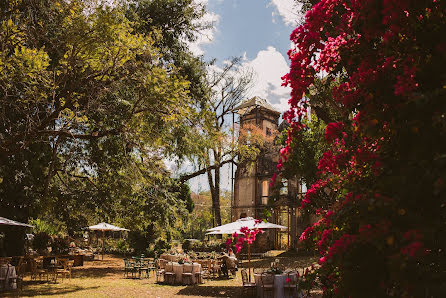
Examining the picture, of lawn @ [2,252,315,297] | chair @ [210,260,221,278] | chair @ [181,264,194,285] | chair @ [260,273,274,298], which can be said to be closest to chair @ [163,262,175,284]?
chair @ [181,264,194,285]

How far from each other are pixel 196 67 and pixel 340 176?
623 inches

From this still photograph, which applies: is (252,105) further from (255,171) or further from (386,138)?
(386,138)

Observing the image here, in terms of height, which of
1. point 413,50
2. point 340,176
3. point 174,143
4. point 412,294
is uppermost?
point 174,143

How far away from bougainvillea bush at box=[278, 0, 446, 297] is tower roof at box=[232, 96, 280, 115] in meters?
28.6

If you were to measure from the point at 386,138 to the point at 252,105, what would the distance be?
29.5 meters

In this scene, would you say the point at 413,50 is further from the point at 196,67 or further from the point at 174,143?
the point at 196,67

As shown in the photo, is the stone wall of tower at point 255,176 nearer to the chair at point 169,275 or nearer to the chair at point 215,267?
the chair at point 215,267

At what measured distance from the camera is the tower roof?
3262 centimetres

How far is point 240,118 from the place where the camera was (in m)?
33.9

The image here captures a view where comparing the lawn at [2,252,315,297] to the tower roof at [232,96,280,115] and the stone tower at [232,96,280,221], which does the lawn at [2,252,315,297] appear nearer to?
the stone tower at [232,96,280,221]

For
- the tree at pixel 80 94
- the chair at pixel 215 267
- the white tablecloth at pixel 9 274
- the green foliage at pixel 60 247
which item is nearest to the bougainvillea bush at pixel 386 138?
the tree at pixel 80 94

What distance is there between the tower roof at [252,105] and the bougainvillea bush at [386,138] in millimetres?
28600

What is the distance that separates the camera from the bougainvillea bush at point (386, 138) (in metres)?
2.09

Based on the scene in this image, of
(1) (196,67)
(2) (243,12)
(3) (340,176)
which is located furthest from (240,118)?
(3) (340,176)
